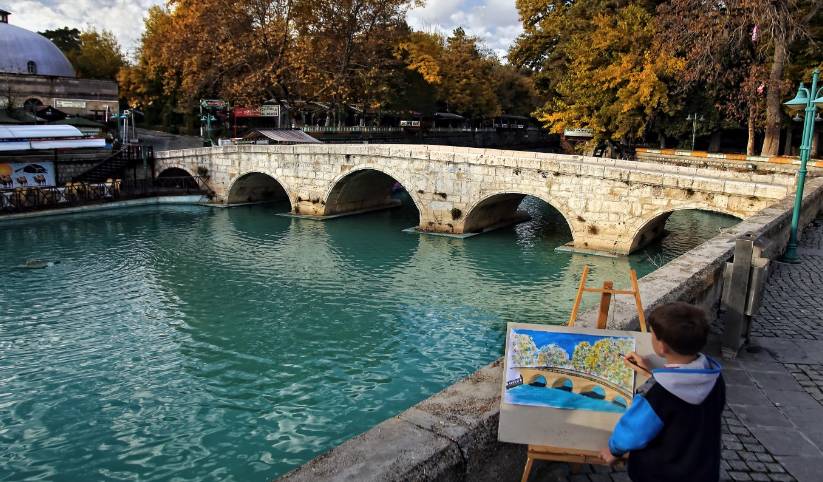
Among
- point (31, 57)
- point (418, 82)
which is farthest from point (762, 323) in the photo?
point (31, 57)

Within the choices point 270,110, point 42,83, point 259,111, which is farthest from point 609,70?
point 42,83

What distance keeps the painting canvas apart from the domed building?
3392 centimetres

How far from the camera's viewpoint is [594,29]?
29938 millimetres

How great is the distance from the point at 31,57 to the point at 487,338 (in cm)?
3664

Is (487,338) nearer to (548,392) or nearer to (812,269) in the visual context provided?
(812,269)

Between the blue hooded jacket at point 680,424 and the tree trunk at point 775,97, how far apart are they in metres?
23.3

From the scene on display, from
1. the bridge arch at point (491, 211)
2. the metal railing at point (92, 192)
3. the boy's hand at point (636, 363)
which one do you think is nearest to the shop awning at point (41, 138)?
the metal railing at point (92, 192)

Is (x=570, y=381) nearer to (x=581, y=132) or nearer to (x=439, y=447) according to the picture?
(x=439, y=447)

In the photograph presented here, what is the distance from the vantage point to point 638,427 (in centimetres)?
268

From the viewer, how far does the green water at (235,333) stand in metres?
7.58

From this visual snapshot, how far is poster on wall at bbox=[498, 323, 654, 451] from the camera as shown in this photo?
3.22 m

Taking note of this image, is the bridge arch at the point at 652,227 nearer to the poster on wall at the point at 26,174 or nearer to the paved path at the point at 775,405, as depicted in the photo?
the paved path at the point at 775,405

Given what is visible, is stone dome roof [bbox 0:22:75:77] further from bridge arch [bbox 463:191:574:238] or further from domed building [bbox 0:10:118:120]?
bridge arch [bbox 463:191:574:238]

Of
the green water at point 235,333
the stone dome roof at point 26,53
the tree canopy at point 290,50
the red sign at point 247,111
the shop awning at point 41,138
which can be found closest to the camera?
the green water at point 235,333
